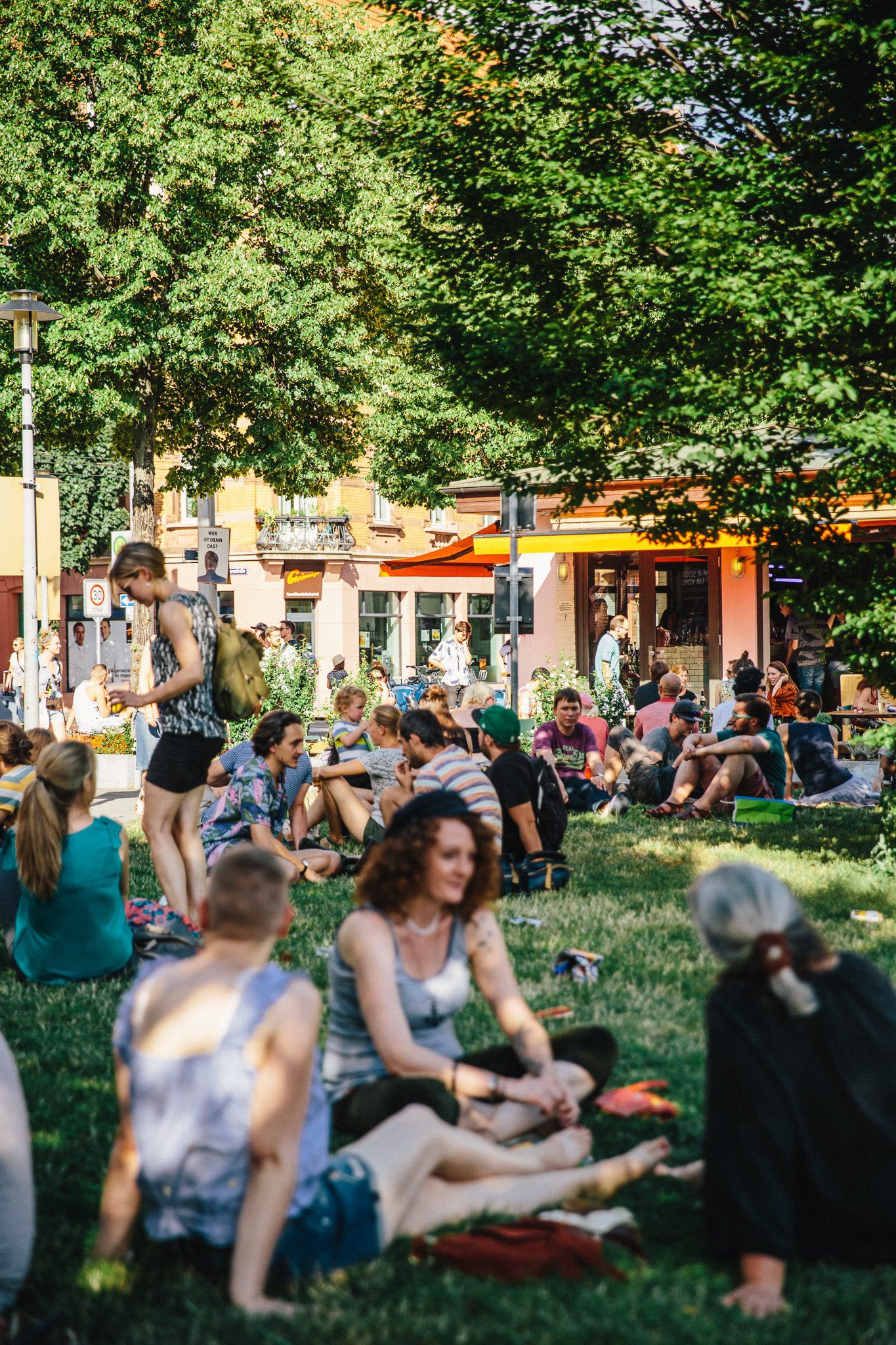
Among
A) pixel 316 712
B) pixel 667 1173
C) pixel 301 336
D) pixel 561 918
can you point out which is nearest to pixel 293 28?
pixel 301 336

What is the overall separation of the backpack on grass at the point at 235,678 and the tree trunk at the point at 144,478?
15.4 m

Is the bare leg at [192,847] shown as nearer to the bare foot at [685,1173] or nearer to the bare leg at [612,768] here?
the bare foot at [685,1173]

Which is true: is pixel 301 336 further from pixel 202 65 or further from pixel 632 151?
pixel 632 151

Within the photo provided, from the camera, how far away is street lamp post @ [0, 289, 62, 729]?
1294cm

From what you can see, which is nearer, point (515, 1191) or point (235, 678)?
point (515, 1191)

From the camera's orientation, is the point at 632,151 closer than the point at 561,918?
No

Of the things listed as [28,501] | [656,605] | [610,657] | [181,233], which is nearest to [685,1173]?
[28,501]

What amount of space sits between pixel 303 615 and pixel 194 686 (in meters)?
37.1

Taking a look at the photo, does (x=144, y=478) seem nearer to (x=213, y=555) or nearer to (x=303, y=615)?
(x=213, y=555)

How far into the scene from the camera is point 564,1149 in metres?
3.86

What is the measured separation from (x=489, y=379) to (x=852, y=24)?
310 cm

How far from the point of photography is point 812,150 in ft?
28.9

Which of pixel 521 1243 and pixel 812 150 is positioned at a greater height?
pixel 812 150

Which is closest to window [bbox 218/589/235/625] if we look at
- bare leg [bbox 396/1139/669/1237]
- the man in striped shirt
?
the man in striped shirt
